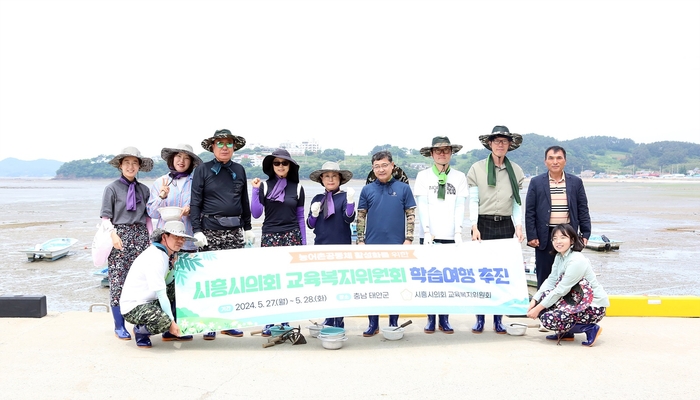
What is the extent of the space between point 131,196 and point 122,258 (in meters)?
0.64

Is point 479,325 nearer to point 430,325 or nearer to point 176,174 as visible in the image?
point 430,325

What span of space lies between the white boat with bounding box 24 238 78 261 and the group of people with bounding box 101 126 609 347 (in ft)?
42.3

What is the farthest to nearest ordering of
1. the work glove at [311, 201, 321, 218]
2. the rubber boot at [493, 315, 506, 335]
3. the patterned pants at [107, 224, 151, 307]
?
the rubber boot at [493, 315, 506, 335] < the work glove at [311, 201, 321, 218] < the patterned pants at [107, 224, 151, 307]

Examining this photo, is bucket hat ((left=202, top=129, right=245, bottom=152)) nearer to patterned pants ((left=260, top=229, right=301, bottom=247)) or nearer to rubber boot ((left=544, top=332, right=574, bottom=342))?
patterned pants ((left=260, top=229, right=301, bottom=247))

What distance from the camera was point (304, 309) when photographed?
498 cm

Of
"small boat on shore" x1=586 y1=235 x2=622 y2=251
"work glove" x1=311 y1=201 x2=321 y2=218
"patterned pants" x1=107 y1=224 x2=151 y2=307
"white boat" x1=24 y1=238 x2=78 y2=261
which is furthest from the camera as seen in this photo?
"small boat on shore" x1=586 y1=235 x2=622 y2=251

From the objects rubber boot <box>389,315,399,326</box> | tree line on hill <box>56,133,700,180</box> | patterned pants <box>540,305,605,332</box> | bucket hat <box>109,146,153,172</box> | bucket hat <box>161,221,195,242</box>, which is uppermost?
tree line on hill <box>56,133,700,180</box>

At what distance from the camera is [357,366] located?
14.6 feet

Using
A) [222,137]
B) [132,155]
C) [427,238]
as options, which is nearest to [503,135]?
[427,238]

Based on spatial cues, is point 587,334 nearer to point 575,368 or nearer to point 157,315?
point 575,368

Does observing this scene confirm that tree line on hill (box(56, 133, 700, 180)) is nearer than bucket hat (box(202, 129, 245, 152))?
No

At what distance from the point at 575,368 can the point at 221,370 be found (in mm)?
2991

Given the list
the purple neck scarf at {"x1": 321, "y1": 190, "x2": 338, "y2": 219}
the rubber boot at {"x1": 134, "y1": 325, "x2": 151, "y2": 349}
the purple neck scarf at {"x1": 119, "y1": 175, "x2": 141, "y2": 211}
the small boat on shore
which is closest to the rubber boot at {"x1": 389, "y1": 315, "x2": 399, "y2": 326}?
the purple neck scarf at {"x1": 321, "y1": 190, "x2": 338, "y2": 219}

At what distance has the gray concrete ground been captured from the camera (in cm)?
Result: 392
